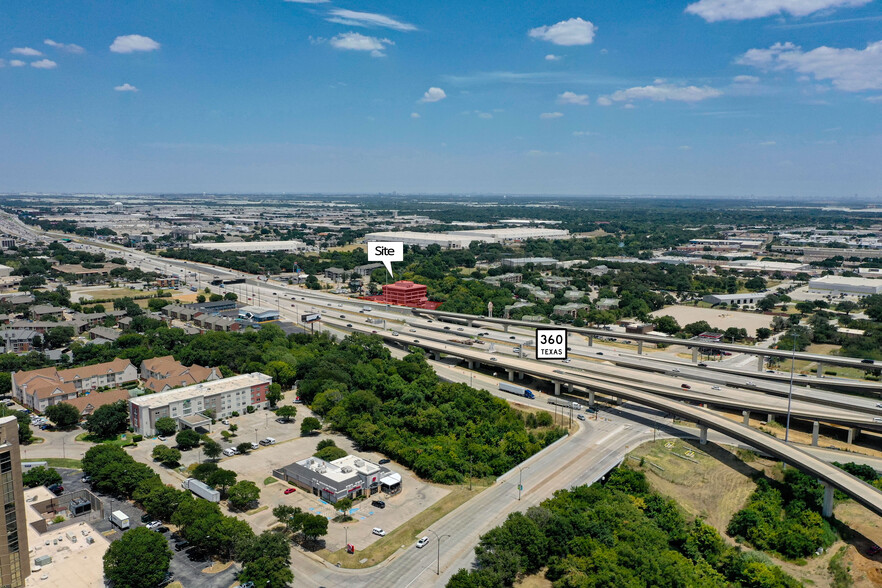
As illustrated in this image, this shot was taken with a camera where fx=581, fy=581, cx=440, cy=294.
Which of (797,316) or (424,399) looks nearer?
(424,399)

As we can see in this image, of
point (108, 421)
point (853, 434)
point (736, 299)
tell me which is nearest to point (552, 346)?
point (853, 434)

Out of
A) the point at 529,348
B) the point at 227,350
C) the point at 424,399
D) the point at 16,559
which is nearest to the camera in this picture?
the point at 16,559

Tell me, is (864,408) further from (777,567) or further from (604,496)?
(604,496)

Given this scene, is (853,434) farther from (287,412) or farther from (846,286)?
(846,286)

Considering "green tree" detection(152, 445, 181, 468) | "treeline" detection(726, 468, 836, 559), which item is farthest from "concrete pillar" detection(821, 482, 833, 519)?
"green tree" detection(152, 445, 181, 468)

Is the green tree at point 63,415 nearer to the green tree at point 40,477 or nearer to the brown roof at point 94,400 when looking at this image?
the brown roof at point 94,400

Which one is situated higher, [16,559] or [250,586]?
[16,559]

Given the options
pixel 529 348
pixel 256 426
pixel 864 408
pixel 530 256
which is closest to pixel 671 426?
pixel 864 408
